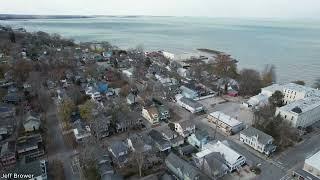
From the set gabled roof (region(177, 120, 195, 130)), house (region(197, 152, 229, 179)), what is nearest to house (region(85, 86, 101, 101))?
gabled roof (region(177, 120, 195, 130))

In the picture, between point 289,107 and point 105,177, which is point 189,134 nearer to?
point 105,177

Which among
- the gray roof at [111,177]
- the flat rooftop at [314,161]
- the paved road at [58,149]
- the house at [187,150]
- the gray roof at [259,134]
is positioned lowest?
the paved road at [58,149]

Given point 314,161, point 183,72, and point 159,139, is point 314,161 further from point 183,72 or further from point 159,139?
point 183,72

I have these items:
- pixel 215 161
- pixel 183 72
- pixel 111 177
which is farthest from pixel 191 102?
pixel 183 72

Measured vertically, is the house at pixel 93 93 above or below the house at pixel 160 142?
above

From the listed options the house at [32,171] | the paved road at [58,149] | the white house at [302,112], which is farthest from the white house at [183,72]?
the house at [32,171]

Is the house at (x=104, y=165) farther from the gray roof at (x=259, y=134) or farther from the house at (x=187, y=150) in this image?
the gray roof at (x=259, y=134)
